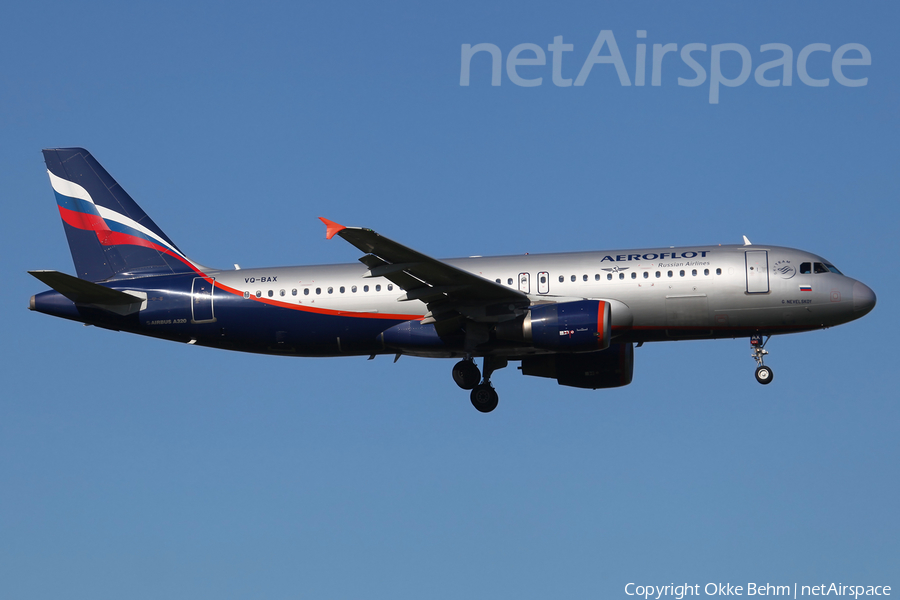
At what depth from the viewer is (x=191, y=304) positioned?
115 feet

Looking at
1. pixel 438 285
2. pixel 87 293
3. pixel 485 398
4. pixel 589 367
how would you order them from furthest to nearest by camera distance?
A: pixel 589 367 → pixel 485 398 → pixel 87 293 → pixel 438 285

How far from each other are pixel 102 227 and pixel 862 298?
26.7m

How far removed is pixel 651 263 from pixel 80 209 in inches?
833

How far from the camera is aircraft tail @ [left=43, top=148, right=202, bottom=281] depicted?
37156 millimetres

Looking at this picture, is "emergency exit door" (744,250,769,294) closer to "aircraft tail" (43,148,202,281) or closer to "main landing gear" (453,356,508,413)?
"main landing gear" (453,356,508,413)

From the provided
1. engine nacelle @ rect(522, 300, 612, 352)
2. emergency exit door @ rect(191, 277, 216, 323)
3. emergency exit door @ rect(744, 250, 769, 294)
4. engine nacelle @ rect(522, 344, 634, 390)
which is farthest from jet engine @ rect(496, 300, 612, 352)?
emergency exit door @ rect(191, 277, 216, 323)

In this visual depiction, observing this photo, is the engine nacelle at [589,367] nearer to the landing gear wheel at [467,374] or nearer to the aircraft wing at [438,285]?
the landing gear wheel at [467,374]

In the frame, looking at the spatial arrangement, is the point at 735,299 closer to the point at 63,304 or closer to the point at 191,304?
the point at 191,304

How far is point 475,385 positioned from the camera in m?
35.7

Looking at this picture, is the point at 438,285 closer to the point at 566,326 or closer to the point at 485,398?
the point at 566,326

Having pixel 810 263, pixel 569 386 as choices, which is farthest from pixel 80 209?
pixel 810 263

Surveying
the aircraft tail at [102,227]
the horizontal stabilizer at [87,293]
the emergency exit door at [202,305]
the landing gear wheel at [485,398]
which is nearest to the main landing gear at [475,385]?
the landing gear wheel at [485,398]

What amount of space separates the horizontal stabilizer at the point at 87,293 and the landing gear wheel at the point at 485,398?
39.4 ft

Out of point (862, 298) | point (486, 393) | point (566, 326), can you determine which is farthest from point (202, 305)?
point (862, 298)
